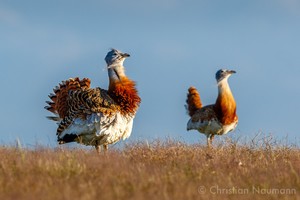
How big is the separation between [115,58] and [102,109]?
62.2 inches

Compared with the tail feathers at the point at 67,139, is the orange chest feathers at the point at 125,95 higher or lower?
higher

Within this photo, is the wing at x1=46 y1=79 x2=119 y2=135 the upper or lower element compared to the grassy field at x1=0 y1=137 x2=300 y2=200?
upper

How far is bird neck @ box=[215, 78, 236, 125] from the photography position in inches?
648

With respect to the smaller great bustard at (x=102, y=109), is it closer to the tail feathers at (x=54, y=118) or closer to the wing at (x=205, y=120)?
A: the tail feathers at (x=54, y=118)

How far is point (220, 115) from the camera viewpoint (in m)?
16.6

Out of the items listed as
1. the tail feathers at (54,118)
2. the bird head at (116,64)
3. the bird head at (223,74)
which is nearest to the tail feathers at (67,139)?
the tail feathers at (54,118)

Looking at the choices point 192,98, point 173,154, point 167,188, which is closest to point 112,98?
point 173,154

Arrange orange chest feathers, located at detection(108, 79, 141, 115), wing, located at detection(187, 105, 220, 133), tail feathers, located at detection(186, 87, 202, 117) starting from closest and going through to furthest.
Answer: orange chest feathers, located at detection(108, 79, 141, 115) < wing, located at detection(187, 105, 220, 133) < tail feathers, located at detection(186, 87, 202, 117)

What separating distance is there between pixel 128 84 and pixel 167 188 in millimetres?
5761

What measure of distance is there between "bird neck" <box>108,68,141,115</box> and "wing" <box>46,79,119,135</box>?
147mm

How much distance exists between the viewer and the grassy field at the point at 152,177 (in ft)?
18.6

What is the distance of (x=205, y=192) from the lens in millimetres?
6473

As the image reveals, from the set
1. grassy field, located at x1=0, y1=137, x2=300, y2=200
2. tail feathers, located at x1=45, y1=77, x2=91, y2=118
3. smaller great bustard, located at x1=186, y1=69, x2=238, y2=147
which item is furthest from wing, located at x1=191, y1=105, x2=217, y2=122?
grassy field, located at x1=0, y1=137, x2=300, y2=200

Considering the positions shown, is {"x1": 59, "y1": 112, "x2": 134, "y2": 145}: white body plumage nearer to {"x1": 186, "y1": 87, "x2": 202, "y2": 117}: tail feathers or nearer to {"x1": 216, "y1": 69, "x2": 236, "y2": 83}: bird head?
{"x1": 216, "y1": 69, "x2": 236, "y2": 83}: bird head
